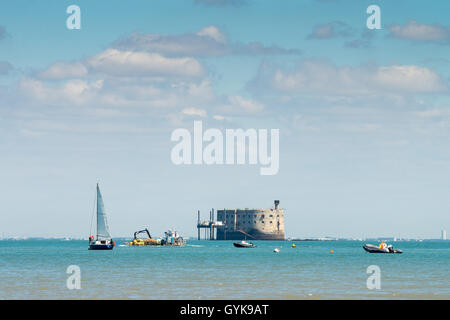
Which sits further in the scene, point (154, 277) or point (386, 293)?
point (154, 277)

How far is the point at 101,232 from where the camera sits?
182m

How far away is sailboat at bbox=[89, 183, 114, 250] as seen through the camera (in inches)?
6998

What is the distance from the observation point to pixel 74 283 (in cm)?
7469

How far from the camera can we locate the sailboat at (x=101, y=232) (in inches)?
6998
